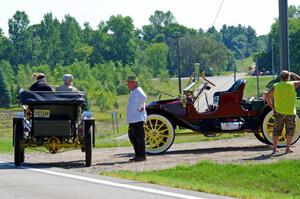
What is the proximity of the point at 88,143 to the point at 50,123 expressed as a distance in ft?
3.10

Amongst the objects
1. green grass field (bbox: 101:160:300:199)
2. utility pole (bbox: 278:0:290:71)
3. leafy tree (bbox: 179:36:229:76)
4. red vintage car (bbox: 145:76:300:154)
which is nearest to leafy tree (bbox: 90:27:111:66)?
leafy tree (bbox: 179:36:229:76)

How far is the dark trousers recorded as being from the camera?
17375 mm

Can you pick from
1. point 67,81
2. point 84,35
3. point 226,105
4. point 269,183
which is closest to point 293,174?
point 269,183

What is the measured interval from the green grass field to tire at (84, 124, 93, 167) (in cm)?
151

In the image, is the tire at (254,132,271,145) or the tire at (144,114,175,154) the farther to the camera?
the tire at (254,132,271,145)

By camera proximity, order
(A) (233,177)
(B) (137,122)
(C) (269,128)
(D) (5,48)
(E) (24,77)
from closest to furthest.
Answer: (A) (233,177)
(B) (137,122)
(C) (269,128)
(E) (24,77)
(D) (5,48)

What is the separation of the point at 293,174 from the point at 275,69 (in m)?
122

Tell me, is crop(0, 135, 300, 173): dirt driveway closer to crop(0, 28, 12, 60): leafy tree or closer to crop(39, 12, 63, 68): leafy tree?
crop(39, 12, 63, 68): leafy tree

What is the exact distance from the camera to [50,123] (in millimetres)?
17094

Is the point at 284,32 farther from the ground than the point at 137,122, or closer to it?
farther from the ground

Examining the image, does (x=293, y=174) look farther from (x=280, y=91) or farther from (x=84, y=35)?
(x=84, y=35)

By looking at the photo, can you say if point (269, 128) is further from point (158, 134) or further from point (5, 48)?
point (5, 48)

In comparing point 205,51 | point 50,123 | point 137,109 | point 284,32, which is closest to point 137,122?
point 137,109

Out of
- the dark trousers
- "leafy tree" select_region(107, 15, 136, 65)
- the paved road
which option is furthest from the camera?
"leafy tree" select_region(107, 15, 136, 65)
